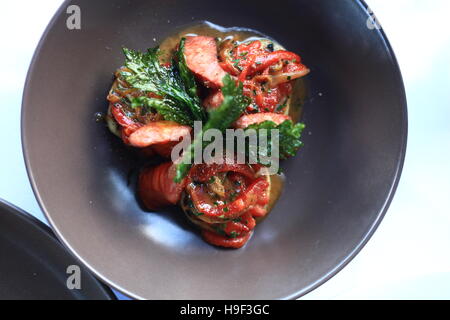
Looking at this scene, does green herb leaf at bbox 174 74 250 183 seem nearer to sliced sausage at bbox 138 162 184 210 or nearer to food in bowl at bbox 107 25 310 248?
food in bowl at bbox 107 25 310 248

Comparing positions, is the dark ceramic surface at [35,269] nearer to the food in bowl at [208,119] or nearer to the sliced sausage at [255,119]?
the food in bowl at [208,119]

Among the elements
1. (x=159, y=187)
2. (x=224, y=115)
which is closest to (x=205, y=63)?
(x=224, y=115)

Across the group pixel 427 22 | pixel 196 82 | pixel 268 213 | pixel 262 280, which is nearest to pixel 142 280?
pixel 262 280

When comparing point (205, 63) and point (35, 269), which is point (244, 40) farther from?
point (35, 269)

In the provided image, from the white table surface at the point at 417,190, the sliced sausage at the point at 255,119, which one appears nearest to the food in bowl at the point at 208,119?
the sliced sausage at the point at 255,119

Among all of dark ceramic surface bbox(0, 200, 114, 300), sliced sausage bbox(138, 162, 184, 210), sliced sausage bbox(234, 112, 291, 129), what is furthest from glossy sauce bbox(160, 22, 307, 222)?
dark ceramic surface bbox(0, 200, 114, 300)

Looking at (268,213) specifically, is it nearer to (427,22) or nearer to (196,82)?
(196,82)
